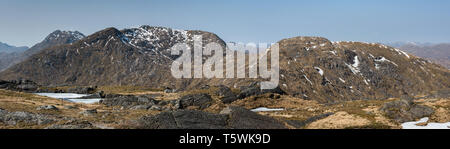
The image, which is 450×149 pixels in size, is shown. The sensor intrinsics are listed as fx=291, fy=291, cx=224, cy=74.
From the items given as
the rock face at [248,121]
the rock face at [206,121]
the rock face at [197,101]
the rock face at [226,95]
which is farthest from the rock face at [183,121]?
the rock face at [226,95]

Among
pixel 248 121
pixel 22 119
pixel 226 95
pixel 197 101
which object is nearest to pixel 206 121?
pixel 248 121

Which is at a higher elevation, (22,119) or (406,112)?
(22,119)

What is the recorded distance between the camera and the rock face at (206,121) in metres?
27.3

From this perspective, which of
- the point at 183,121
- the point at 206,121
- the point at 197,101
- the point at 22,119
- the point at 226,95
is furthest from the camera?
the point at 226,95

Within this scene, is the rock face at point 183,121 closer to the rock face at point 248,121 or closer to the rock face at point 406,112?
the rock face at point 248,121

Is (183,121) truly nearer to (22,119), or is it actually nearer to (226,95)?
(22,119)

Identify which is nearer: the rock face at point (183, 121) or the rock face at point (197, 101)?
the rock face at point (183, 121)

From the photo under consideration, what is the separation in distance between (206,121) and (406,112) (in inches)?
1116

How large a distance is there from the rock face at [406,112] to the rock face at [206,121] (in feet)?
58.9

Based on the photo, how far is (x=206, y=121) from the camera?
28.7 metres

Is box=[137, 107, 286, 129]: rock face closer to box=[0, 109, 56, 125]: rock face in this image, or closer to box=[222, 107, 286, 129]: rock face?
box=[222, 107, 286, 129]: rock face

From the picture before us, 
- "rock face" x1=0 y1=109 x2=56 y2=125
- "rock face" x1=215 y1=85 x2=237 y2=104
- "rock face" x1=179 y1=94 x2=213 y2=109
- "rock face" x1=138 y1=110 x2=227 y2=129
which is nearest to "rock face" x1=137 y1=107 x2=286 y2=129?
"rock face" x1=138 y1=110 x2=227 y2=129
